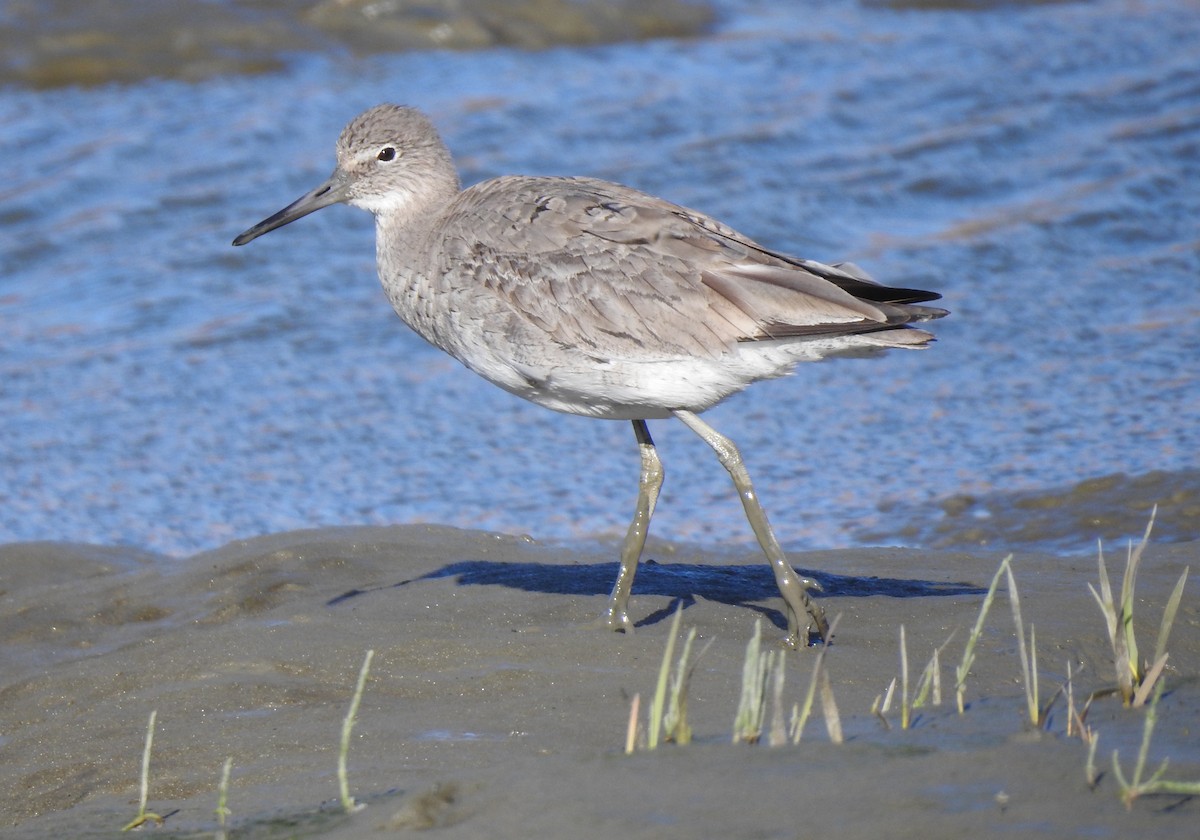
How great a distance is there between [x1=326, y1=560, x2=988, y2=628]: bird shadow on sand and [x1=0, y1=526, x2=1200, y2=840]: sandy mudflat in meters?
0.02

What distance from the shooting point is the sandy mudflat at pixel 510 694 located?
2.95m

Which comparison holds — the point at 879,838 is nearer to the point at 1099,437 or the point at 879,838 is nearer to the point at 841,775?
the point at 841,775

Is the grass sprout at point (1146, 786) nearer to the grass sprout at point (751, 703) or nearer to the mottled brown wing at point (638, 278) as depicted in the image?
the grass sprout at point (751, 703)

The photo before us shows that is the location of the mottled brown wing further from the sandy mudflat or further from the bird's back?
the sandy mudflat

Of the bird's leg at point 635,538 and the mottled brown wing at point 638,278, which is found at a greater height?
the mottled brown wing at point 638,278

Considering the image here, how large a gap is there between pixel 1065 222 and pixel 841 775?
23.6 ft

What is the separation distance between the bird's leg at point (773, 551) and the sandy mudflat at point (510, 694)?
0.43ft

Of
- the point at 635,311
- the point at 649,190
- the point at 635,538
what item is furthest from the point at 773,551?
the point at 649,190

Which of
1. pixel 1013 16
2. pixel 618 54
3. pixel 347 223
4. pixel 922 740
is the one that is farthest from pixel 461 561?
pixel 1013 16

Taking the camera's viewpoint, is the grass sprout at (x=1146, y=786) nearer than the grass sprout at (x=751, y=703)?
→ Yes

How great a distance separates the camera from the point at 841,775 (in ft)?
9.95

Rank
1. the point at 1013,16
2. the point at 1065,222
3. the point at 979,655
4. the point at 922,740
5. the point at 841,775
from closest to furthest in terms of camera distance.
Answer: the point at 841,775, the point at 922,740, the point at 979,655, the point at 1065,222, the point at 1013,16

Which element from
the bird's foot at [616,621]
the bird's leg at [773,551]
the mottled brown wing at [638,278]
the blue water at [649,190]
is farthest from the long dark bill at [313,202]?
the bird's foot at [616,621]

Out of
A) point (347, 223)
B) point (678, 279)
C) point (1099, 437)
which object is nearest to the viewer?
point (678, 279)
